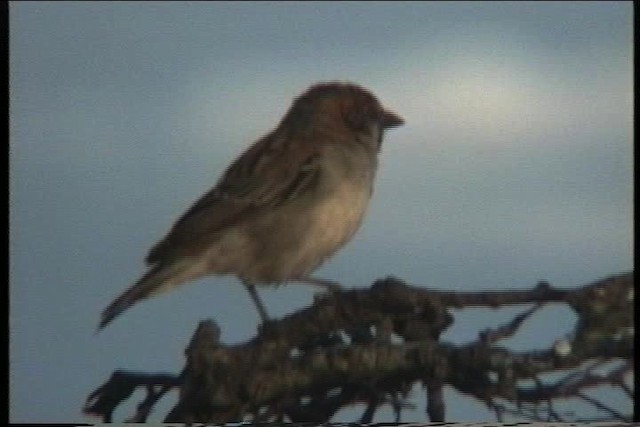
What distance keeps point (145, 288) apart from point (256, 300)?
240 mm

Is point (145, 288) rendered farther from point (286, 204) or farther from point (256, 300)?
point (286, 204)

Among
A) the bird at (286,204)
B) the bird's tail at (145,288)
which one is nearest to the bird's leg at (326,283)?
the bird at (286,204)

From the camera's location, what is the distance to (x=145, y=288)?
2.67 m

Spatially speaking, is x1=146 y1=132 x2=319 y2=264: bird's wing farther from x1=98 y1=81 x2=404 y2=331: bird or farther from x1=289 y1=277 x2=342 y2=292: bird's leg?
x1=289 y1=277 x2=342 y2=292: bird's leg

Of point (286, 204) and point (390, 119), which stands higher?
point (390, 119)

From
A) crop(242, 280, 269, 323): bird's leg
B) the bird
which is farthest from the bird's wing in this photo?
crop(242, 280, 269, 323): bird's leg

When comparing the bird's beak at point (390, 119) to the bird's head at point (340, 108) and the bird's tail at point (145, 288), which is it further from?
the bird's tail at point (145, 288)

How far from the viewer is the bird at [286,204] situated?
2.68 meters

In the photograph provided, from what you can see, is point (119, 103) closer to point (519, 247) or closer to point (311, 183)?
point (311, 183)

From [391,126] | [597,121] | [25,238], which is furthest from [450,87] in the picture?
[25,238]

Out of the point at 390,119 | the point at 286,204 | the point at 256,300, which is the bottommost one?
the point at 256,300

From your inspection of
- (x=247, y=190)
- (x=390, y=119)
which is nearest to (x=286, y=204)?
(x=247, y=190)

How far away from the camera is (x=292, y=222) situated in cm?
270

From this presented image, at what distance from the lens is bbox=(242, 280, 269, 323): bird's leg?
268 cm
